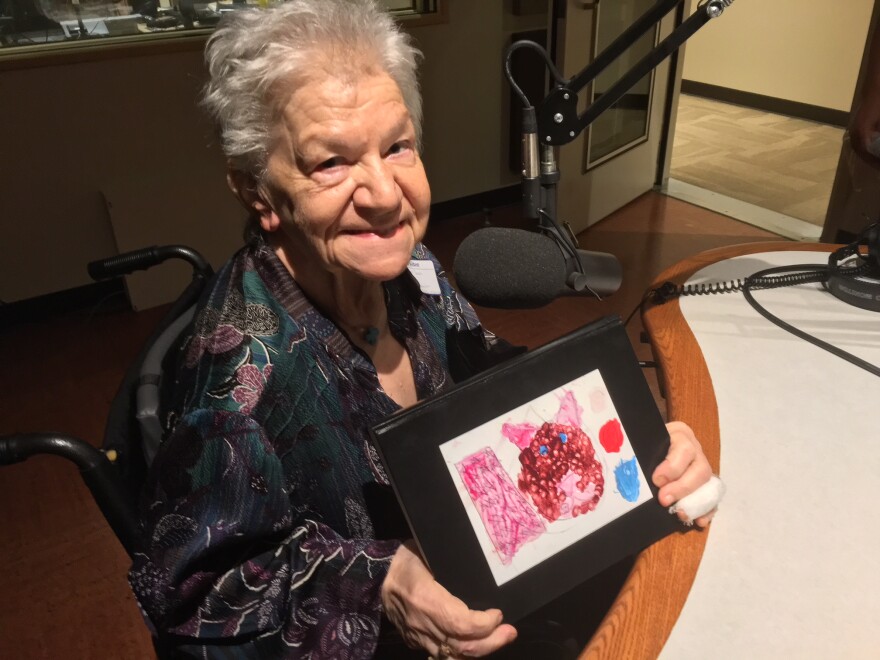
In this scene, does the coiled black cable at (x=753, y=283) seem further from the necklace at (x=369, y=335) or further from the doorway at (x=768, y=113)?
the doorway at (x=768, y=113)

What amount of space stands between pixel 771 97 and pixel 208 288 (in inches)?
216

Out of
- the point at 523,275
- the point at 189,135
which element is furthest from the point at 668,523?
the point at 189,135

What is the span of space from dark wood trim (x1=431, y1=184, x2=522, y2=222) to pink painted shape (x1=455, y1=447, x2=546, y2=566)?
3.04 m

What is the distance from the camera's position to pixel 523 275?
87 cm

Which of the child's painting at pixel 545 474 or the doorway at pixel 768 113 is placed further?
the doorway at pixel 768 113

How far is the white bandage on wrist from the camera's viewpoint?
0.81 meters

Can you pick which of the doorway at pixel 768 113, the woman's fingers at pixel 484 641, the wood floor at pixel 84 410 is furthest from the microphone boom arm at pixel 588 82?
the doorway at pixel 768 113

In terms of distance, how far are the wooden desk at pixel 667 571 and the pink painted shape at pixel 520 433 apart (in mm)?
203

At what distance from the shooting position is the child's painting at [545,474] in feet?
2.35

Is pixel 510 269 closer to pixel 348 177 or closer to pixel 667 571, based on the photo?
pixel 348 177

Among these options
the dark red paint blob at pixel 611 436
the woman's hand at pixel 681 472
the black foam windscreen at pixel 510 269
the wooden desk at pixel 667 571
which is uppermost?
the black foam windscreen at pixel 510 269

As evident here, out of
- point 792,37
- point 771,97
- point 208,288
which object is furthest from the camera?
point 771,97

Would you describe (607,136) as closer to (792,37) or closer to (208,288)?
(792,37)

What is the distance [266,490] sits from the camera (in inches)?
30.2
